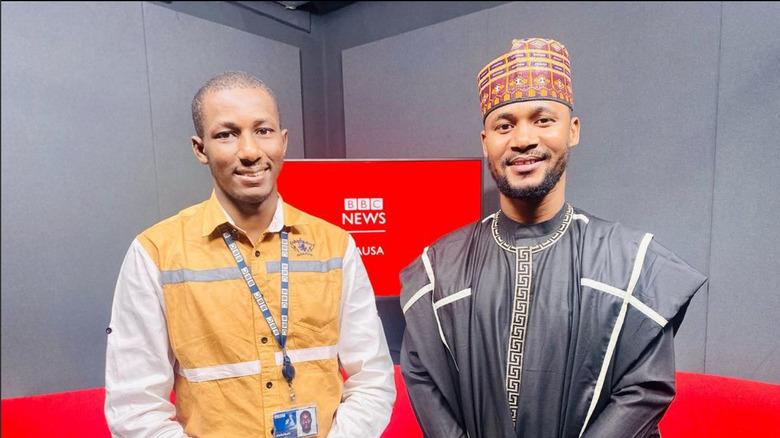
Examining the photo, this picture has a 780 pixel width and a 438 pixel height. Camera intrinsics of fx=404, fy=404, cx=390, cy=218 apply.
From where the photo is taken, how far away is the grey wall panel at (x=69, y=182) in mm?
1625

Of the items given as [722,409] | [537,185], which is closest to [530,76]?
[537,185]

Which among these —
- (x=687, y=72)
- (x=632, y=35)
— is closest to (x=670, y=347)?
(x=687, y=72)

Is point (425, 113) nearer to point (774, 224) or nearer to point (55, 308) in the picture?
point (774, 224)

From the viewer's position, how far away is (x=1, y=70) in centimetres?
146

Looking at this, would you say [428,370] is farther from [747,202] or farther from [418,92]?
[418,92]

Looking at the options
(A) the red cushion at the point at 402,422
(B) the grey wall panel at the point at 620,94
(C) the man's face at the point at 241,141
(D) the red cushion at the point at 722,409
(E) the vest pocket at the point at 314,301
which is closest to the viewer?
(C) the man's face at the point at 241,141

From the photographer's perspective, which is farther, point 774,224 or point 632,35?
point 632,35

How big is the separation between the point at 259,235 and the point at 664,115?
1.94 m

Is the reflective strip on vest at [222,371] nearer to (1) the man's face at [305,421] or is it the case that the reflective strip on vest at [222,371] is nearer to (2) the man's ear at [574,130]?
(1) the man's face at [305,421]

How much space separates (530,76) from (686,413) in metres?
1.57

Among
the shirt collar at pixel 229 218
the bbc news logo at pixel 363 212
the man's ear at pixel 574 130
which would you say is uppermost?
the man's ear at pixel 574 130

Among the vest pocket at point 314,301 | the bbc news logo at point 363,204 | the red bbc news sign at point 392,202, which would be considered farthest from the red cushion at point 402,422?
the bbc news logo at point 363,204

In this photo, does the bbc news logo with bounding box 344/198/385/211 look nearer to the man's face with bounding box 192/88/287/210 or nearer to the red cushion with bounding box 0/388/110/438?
the man's face with bounding box 192/88/287/210

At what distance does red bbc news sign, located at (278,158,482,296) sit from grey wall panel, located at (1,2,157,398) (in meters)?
0.83
